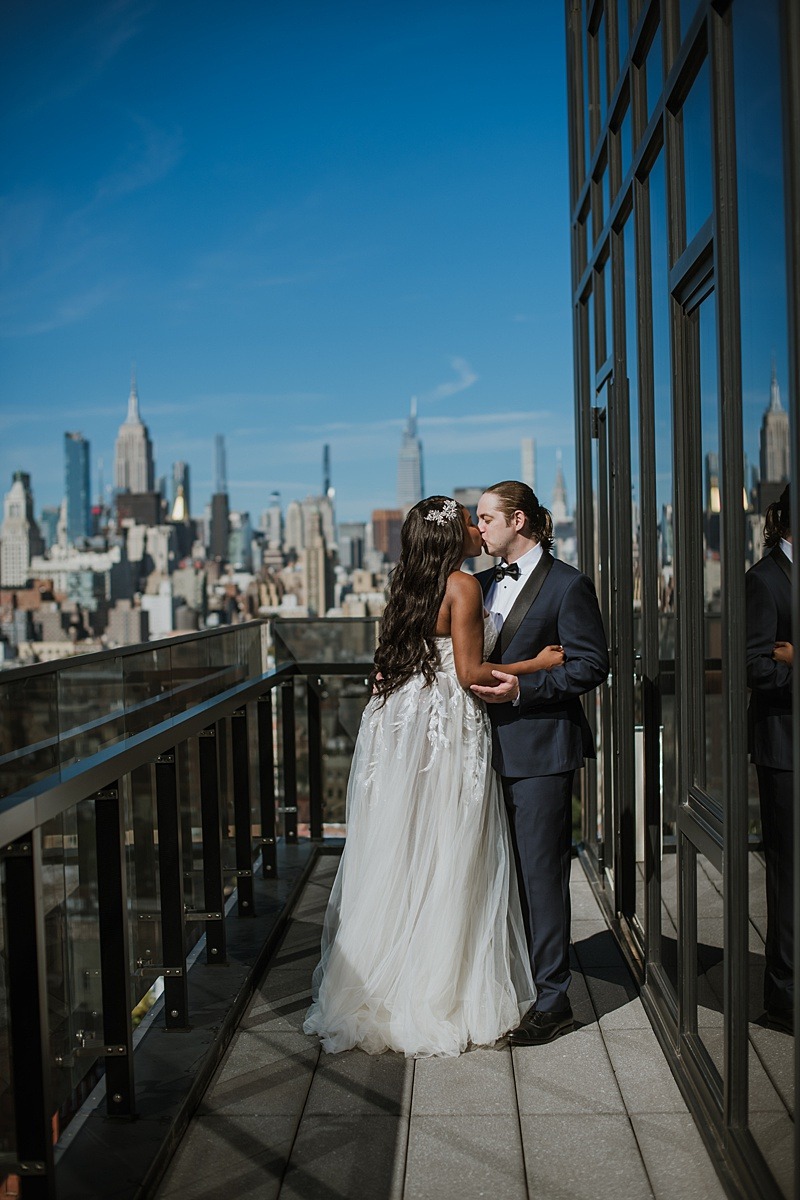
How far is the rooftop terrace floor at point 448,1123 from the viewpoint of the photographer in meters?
2.60

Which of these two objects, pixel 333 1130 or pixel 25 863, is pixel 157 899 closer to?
pixel 333 1130

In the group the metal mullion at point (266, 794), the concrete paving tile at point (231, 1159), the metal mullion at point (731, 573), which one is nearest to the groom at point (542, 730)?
the concrete paving tile at point (231, 1159)

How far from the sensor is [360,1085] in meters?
3.16

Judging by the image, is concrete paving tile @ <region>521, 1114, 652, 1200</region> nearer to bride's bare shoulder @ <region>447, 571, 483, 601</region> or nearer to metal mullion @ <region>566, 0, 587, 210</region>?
bride's bare shoulder @ <region>447, 571, 483, 601</region>

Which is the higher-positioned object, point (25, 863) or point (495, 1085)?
point (25, 863)

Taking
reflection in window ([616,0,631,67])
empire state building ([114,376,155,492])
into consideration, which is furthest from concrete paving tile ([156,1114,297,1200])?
empire state building ([114,376,155,492])

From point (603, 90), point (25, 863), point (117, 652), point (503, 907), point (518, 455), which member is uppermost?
point (518, 455)

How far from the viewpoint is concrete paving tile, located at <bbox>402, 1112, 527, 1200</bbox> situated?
2576mm

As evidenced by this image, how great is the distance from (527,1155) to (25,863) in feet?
4.60

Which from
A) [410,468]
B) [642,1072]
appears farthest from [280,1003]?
[410,468]

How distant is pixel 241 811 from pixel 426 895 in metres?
1.34

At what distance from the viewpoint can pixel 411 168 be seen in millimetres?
78438

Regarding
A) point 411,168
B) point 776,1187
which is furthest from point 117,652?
point 411,168

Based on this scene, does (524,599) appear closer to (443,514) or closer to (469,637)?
(469,637)
